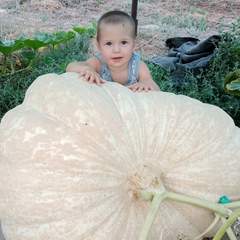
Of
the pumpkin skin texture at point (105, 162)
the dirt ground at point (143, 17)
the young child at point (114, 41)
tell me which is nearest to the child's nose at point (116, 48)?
the young child at point (114, 41)

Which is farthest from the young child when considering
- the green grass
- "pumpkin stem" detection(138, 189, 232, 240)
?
the green grass

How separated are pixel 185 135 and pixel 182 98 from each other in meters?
0.21

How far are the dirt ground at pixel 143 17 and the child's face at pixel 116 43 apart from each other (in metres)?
2.20

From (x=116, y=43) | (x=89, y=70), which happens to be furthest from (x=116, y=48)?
(x=89, y=70)

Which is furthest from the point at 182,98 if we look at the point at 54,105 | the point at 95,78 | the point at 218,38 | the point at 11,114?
the point at 218,38

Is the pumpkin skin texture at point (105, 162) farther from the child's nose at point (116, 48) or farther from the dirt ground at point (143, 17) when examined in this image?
the dirt ground at point (143, 17)

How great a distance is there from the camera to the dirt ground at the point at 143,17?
5086 mm

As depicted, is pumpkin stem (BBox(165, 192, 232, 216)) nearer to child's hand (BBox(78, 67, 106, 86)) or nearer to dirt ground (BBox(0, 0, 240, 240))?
child's hand (BBox(78, 67, 106, 86))

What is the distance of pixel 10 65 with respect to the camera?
3.90 meters

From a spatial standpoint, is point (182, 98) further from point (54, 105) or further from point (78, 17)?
point (78, 17)

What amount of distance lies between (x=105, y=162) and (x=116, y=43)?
0.85m

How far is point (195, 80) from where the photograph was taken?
11.2ft

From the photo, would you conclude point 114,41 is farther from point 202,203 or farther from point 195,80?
point 195,80

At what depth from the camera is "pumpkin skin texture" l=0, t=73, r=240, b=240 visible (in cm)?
167
